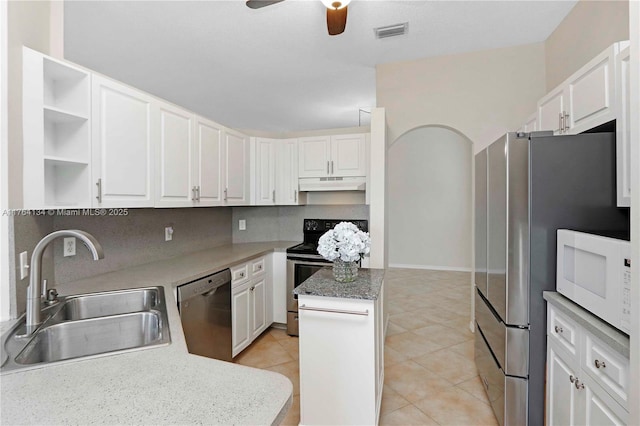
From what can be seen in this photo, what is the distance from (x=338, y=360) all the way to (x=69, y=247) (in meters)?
1.80

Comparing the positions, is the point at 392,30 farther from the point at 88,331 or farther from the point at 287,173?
the point at 88,331

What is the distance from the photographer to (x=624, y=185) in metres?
1.43

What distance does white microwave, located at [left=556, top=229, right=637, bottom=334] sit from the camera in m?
1.12

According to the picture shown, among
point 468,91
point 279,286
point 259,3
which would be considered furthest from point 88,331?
point 468,91

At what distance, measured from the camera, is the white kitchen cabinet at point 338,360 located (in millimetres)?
1719

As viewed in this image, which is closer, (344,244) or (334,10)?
(344,244)

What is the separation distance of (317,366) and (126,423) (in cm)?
124

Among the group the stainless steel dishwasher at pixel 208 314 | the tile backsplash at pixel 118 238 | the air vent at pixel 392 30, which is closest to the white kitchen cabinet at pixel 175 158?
the tile backsplash at pixel 118 238

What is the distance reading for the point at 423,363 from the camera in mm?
2727

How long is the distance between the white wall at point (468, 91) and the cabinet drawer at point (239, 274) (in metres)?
2.16

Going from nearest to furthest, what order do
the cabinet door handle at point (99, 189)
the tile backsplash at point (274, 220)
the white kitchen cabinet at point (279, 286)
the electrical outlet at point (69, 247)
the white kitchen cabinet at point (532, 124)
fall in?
the cabinet door handle at point (99, 189) → the electrical outlet at point (69, 247) → the white kitchen cabinet at point (532, 124) → the white kitchen cabinet at point (279, 286) → the tile backsplash at point (274, 220)

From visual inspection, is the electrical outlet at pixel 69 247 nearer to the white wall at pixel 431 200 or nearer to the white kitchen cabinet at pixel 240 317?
the white kitchen cabinet at pixel 240 317

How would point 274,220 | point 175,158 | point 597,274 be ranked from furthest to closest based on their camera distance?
1. point 274,220
2. point 175,158
3. point 597,274

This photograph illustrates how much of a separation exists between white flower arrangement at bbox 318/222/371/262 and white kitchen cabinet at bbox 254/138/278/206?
187 cm
